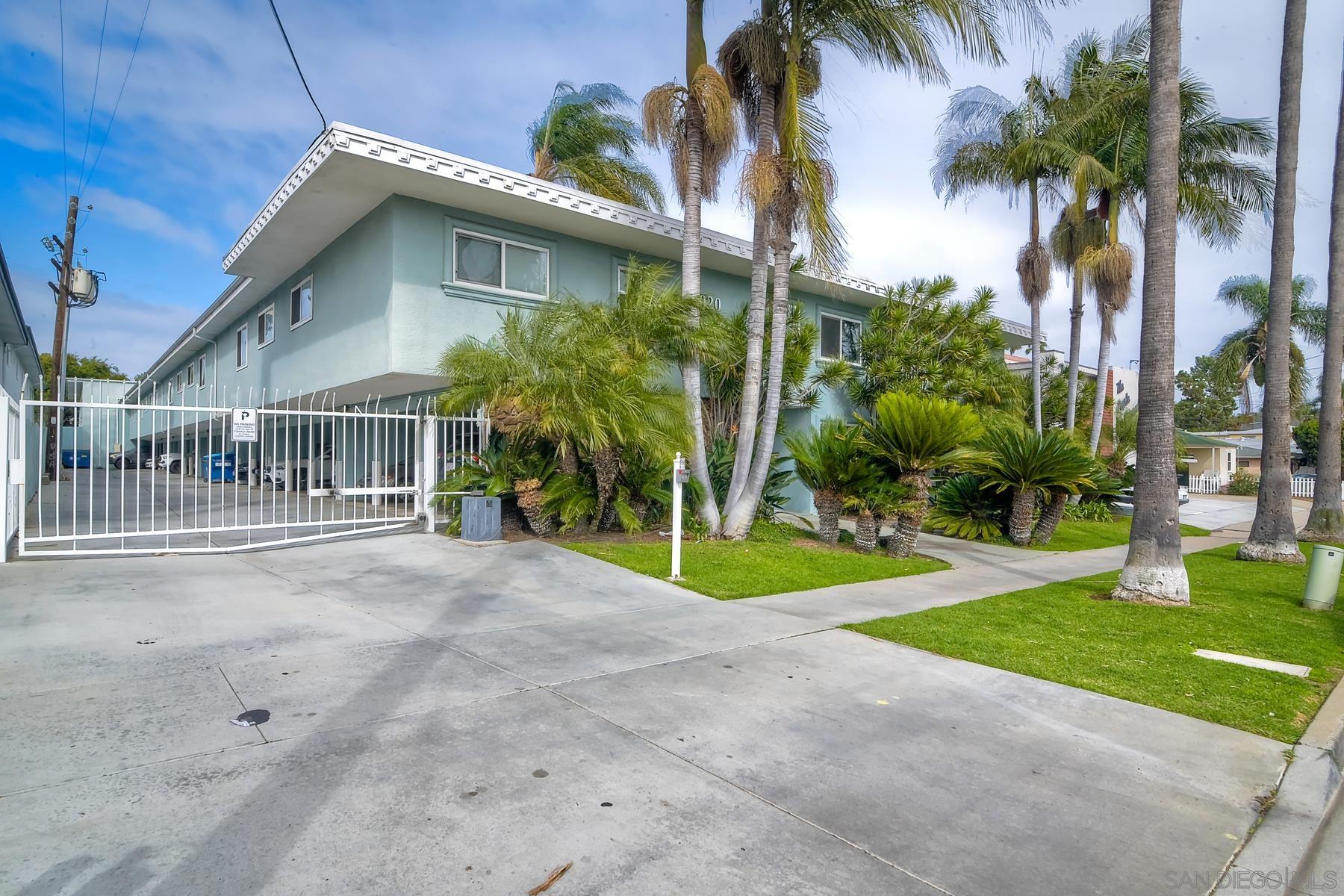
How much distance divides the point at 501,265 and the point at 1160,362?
9.76 metres

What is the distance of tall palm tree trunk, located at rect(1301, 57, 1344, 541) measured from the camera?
14070 millimetres

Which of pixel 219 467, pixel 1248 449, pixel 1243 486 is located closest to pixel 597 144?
pixel 219 467

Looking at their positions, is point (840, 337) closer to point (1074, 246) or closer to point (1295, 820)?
point (1074, 246)

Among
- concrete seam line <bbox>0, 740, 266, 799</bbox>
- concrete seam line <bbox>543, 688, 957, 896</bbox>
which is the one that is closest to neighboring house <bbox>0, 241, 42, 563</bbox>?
concrete seam line <bbox>0, 740, 266, 799</bbox>

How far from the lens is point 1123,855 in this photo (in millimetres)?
3174

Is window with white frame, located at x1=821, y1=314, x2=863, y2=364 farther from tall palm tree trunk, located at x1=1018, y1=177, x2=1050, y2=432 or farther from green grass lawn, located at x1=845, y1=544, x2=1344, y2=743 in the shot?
green grass lawn, located at x1=845, y1=544, x2=1344, y2=743

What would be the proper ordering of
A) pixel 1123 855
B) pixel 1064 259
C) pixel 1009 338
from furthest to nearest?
pixel 1009 338 < pixel 1064 259 < pixel 1123 855

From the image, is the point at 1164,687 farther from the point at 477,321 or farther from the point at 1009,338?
the point at 1009,338

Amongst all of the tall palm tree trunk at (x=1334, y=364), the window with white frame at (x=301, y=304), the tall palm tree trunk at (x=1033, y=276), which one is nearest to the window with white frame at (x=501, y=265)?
the window with white frame at (x=301, y=304)

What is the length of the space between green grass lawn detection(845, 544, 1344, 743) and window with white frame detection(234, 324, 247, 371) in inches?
739

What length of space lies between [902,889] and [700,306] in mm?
9404

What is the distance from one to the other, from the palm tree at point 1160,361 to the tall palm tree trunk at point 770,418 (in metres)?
4.79

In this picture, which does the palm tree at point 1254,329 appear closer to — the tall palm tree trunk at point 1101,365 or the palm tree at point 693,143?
the tall palm tree trunk at point 1101,365

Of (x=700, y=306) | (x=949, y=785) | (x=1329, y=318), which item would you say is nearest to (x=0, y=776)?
(x=949, y=785)
